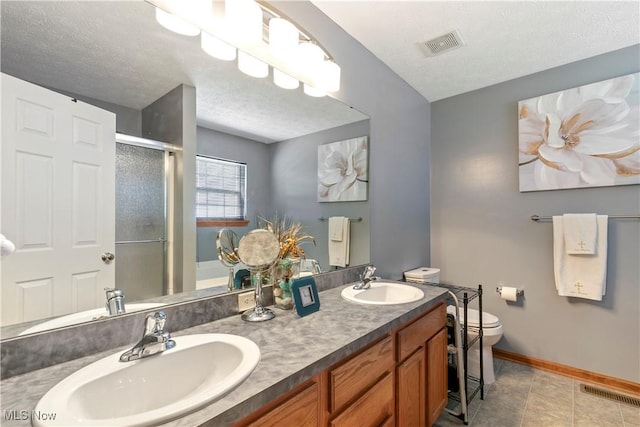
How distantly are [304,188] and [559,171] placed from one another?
202cm

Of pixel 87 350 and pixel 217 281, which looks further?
pixel 217 281

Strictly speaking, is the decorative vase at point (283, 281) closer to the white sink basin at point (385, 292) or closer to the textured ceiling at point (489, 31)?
the white sink basin at point (385, 292)

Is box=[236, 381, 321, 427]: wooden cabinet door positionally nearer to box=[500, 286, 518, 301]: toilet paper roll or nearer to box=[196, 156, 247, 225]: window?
box=[196, 156, 247, 225]: window

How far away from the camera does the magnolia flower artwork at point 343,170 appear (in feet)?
5.78

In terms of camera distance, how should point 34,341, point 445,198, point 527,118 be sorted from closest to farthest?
point 34,341 → point 527,118 → point 445,198

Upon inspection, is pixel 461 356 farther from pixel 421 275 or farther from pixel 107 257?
pixel 107 257

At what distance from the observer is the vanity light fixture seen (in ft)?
3.61

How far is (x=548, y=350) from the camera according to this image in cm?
228

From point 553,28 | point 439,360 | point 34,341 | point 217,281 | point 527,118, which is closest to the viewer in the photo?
point 34,341

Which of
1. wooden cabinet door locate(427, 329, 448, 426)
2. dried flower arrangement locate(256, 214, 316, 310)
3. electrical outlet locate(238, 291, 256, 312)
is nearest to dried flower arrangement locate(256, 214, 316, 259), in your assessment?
dried flower arrangement locate(256, 214, 316, 310)

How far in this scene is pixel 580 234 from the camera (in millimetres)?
2055

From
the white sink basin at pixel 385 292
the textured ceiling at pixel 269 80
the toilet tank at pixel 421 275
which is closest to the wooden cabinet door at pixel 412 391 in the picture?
the white sink basin at pixel 385 292

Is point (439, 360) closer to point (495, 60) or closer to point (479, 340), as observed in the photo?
point (479, 340)

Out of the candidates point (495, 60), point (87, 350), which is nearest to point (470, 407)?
point (87, 350)
